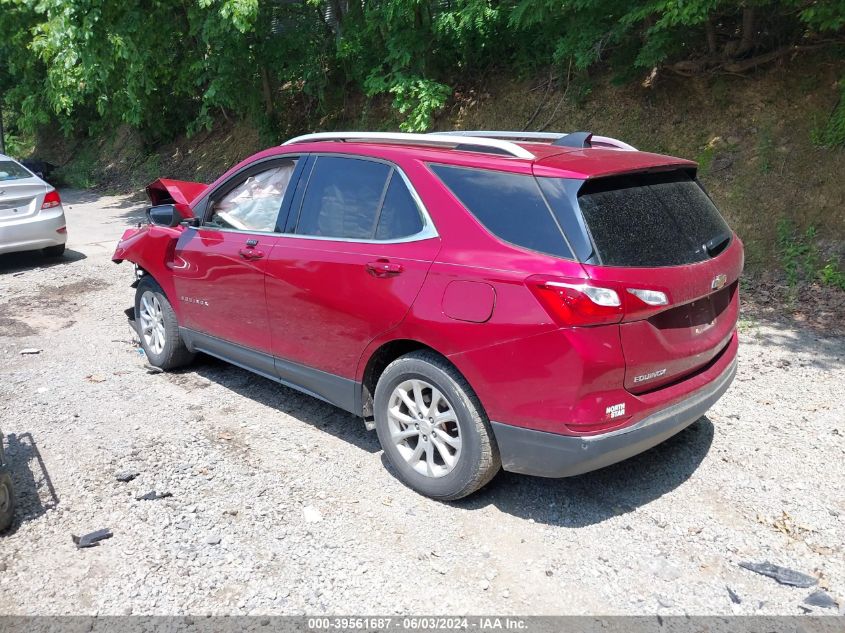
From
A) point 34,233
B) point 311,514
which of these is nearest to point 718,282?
point 311,514

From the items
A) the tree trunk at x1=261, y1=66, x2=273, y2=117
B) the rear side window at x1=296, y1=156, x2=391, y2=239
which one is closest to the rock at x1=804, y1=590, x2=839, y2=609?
the rear side window at x1=296, y1=156, x2=391, y2=239

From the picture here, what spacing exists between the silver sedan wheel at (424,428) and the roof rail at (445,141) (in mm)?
1289

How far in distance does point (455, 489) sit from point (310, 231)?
1811 millimetres

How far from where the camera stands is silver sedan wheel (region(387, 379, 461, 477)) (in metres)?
3.75

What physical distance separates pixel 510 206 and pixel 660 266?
2.53ft

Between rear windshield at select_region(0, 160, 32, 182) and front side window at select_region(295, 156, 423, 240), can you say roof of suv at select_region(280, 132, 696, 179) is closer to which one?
front side window at select_region(295, 156, 423, 240)

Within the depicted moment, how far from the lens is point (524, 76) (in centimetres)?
1188

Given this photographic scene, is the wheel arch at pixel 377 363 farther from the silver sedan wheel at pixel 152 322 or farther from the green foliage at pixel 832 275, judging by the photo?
the green foliage at pixel 832 275

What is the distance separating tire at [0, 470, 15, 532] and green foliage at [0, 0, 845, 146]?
7119mm

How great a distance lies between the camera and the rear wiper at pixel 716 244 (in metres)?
3.80

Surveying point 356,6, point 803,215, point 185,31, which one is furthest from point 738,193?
point 185,31

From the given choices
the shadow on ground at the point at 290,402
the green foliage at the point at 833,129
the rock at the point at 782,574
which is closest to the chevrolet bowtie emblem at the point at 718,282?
the rock at the point at 782,574

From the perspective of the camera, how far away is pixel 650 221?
11.7 feet

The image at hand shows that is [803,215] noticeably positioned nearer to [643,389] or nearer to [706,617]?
[643,389]
